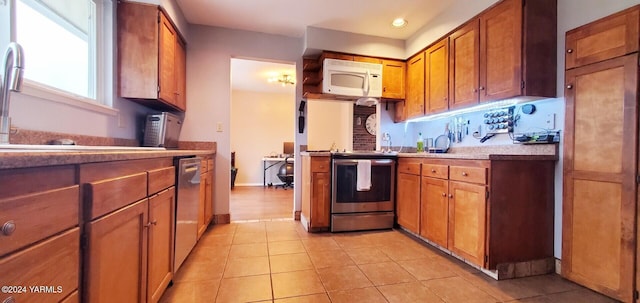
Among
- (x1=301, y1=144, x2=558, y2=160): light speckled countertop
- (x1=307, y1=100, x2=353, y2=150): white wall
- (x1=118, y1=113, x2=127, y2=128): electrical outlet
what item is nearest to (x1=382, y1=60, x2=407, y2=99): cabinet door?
(x1=307, y1=100, x2=353, y2=150): white wall

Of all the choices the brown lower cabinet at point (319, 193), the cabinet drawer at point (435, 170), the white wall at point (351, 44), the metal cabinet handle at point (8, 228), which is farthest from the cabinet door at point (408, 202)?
the metal cabinet handle at point (8, 228)

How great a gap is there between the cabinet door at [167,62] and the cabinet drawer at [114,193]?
4.73 ft

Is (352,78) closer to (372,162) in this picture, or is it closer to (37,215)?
(372,162)

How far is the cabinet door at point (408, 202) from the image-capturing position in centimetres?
258

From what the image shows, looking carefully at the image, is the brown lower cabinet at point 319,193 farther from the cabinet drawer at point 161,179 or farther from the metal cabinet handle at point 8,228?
the metal cabinet handle at point 8,228

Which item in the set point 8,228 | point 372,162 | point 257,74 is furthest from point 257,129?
point 8,228

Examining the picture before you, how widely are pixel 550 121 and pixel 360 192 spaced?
175 centimetres

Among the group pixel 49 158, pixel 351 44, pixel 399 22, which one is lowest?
pixel 49 158

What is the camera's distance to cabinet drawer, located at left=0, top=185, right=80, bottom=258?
0.55 meters

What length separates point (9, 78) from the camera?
94 cm

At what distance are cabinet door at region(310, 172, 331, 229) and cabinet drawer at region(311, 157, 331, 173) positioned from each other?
0.15 ft

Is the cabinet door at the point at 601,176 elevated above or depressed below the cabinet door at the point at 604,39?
below

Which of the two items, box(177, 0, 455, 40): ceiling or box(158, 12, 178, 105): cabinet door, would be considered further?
box(177, 0, 455, 40): ceiling

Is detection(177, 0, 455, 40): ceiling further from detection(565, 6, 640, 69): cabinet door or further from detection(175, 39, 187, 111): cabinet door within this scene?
detection(565, 6, 640, 69): cabinet door
